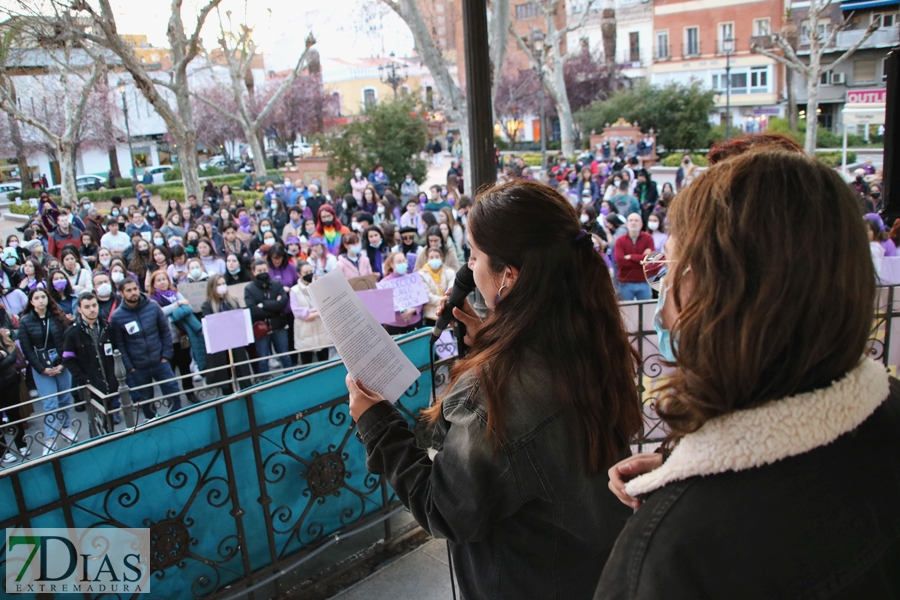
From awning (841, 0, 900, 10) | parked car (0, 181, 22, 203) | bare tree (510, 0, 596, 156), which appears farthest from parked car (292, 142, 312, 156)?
awning (841, 0, 900, 10)

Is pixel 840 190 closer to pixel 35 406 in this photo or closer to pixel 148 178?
pixel 35 406

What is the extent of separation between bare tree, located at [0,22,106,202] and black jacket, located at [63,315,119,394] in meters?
12.7

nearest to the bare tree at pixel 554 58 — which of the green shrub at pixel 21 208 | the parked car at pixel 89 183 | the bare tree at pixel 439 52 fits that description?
the bare tree at pixel 439 52

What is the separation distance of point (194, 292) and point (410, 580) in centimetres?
574

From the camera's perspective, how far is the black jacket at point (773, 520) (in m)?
0.91

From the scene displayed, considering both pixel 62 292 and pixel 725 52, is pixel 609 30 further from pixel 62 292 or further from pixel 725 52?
pixel 62 292

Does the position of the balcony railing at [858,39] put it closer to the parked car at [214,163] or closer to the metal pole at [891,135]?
the parked car at [214,163]

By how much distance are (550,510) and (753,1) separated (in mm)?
45227

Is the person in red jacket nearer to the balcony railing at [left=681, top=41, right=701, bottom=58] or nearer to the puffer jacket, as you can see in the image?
the puffer jacket

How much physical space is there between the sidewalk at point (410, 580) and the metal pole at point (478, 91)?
1991 millimetres

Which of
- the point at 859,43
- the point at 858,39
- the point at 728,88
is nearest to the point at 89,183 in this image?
the point at 728,88

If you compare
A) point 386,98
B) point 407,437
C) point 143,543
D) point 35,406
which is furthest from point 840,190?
point 386,98

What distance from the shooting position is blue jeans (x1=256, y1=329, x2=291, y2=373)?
789 cm

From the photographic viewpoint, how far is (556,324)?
1.65 metres
